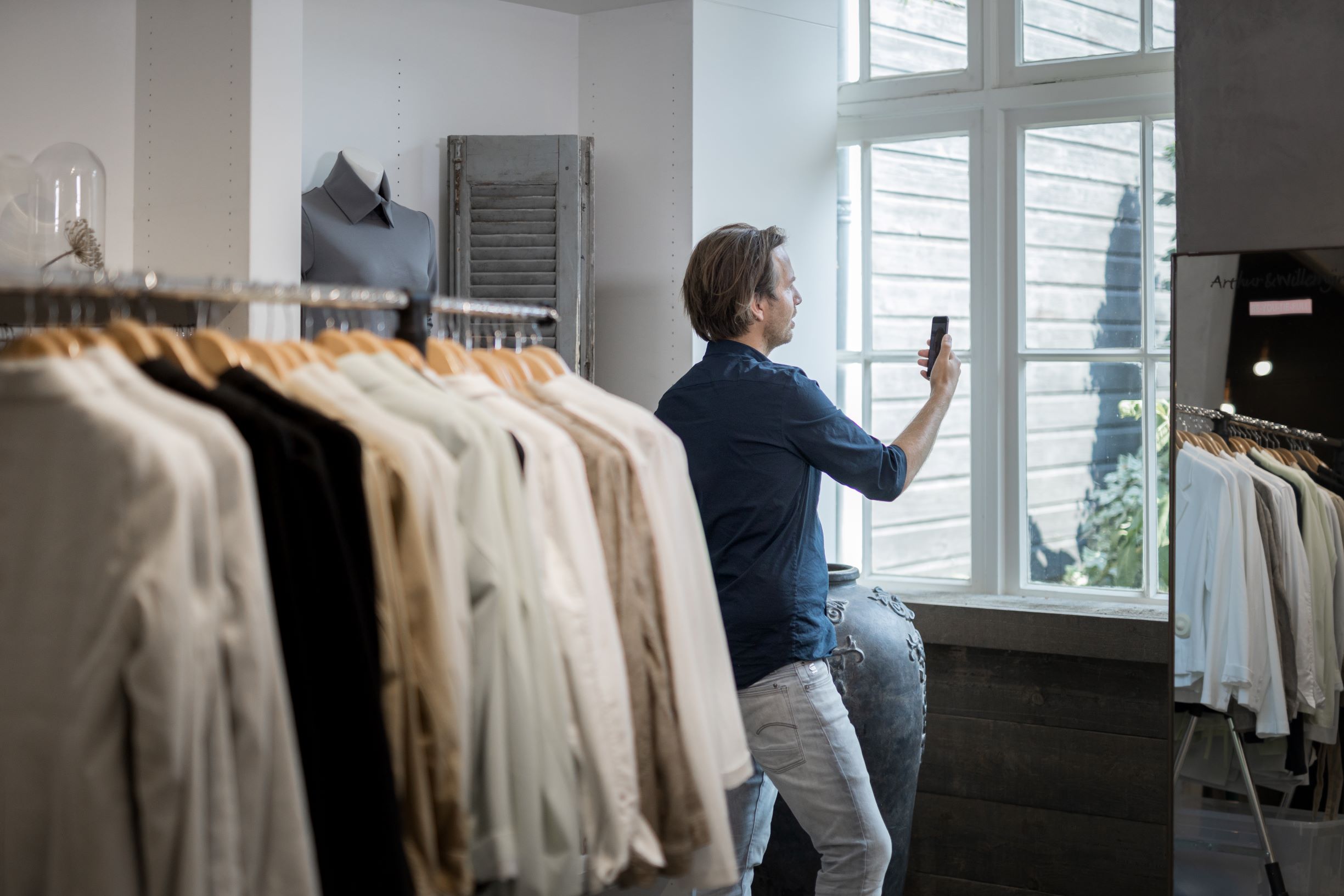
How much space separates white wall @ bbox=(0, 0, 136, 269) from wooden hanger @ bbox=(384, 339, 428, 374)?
5.21 ft

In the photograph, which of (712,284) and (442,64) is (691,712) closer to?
(712,284)

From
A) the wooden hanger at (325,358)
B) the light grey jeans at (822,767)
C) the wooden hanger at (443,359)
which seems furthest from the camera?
the light grey jeans at (822,767)

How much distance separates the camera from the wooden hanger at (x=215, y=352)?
4.31 feet

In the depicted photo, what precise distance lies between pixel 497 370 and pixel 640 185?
1.95 meters

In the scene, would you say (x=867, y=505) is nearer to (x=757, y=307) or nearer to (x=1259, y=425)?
(x=1259, y=425)

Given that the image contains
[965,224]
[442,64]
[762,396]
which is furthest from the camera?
[965,224]

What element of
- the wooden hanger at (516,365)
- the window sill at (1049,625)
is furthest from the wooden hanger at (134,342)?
the window sill at (1049,625)

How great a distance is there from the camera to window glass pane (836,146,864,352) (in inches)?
149

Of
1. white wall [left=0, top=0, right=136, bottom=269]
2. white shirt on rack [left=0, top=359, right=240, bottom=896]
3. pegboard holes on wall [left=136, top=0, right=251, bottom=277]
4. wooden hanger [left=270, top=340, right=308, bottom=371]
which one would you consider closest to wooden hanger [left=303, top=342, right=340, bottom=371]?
wooden hanger [left=270, top=340, right=308, bottom=371]

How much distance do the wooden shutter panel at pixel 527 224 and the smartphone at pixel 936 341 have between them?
1167 mm

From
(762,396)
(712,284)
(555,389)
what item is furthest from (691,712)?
(712,284)

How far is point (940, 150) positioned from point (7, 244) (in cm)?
258

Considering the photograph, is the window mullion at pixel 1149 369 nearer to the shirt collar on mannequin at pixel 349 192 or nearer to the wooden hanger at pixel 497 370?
the shirt collar on mannequin at pixel 349 192

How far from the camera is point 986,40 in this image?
3607 millimetres
